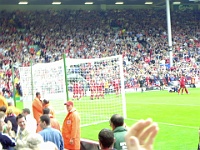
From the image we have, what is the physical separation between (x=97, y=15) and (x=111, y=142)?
50.3 m

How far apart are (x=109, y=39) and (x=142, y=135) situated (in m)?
49.4

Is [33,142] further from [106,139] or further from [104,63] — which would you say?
[104,63]

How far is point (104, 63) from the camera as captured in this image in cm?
1689

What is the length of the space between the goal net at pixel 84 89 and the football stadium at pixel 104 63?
35mm

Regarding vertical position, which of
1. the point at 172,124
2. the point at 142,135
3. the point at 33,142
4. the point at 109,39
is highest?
the point at 109,39

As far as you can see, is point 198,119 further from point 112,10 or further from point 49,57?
point 112,10

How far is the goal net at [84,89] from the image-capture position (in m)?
15.4

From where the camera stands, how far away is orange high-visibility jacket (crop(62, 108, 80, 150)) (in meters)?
9.06

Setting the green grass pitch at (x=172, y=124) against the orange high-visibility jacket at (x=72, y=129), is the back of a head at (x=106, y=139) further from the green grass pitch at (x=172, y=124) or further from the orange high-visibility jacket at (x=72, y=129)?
the green grass pitch at (x=172, y=124)

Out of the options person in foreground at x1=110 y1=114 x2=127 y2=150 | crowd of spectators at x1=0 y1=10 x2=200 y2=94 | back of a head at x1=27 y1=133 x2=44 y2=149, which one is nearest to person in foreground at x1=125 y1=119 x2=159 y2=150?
back of a head at x1=27 y1=133 x2=44 y2=149

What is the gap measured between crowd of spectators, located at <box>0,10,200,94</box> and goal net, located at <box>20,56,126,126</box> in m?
21.7

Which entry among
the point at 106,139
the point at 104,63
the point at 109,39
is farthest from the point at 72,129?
the point at 109,39

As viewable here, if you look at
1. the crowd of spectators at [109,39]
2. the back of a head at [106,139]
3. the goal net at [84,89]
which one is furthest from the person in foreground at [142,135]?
the crowd of spectators at [109,39]

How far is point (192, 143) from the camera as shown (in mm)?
12531
